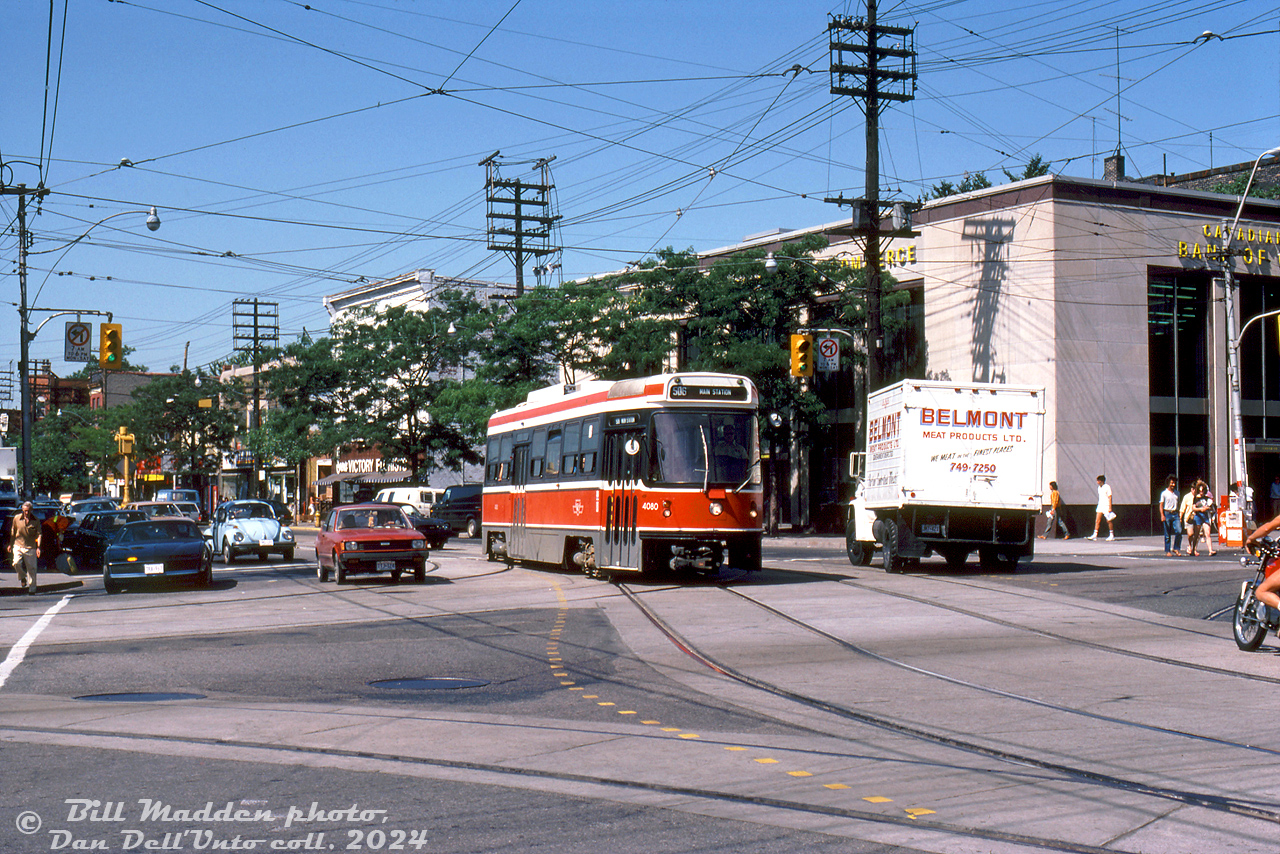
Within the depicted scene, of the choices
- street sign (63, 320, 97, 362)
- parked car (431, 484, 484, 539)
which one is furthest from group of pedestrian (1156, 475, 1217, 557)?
street sign (63, 320, 97, 362)

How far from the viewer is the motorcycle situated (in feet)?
41.0

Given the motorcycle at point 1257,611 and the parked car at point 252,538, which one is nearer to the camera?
the motorcycle at point 1257,611

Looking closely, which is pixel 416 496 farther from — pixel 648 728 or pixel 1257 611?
pixel 648 728

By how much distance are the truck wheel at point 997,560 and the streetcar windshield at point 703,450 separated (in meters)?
5.88

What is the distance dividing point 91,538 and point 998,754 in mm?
30020

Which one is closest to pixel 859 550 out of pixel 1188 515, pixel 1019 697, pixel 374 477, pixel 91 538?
pixel 1188 515

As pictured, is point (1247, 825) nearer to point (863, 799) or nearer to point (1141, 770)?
point (1141, 770)

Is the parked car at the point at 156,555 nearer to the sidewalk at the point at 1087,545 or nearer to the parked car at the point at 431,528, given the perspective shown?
the parked car at the point at 431,528

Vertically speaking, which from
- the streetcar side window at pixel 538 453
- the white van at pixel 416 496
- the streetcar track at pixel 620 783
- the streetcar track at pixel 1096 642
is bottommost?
the streetcar track at pixel 1096 642

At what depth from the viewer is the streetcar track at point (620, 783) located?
6.05 metres

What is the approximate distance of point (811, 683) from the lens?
11398mm

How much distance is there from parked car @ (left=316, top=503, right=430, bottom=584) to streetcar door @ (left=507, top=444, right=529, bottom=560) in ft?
11.2

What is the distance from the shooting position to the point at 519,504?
28.6 m

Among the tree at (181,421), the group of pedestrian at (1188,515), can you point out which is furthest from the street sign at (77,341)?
the tree at (181,421)
